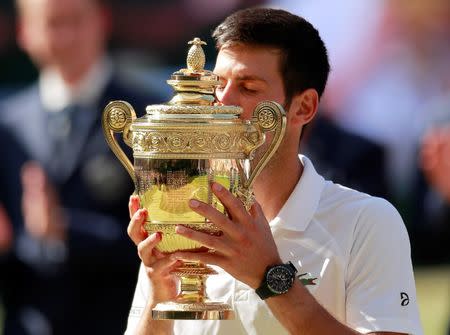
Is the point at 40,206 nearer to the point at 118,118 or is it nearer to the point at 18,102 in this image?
→ the point at 18,102

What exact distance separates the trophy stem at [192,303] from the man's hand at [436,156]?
18.5 feet

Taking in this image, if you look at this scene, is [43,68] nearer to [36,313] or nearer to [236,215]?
[36,313]

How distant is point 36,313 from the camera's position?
8.28 m

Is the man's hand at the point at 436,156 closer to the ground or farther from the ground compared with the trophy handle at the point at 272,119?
closer to the ground

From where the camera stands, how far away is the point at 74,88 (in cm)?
846

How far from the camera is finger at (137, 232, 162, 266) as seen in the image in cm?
346

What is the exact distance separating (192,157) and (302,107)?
29.9 inches

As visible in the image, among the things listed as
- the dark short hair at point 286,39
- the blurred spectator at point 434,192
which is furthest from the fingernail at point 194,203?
the blurred spectator at point 434,192

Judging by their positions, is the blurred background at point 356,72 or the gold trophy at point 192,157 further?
the blurred background at point 356,72

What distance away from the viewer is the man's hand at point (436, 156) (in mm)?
9164

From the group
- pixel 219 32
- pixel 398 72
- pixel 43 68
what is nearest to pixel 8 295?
pixel 43 68

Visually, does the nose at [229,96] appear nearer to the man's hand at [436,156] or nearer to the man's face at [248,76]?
the man's face at [248,76]

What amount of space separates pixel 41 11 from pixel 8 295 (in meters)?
1.80

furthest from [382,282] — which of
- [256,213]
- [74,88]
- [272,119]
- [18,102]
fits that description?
[18,102]
